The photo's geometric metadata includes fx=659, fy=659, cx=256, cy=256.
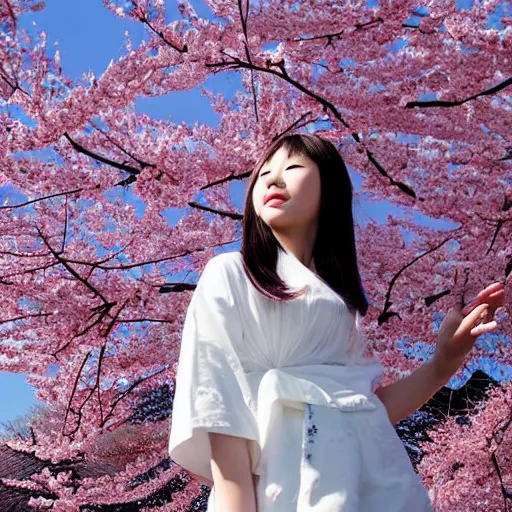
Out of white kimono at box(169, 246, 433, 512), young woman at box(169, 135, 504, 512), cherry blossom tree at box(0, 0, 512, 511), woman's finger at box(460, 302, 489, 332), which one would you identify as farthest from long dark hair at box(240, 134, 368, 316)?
cherry blossom tree at box(0, 0, 512, 511)

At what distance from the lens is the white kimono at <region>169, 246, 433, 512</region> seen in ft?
4.57

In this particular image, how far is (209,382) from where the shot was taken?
145 cm

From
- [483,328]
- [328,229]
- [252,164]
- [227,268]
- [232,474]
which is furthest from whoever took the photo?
[252,164]

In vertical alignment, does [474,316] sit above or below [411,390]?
above

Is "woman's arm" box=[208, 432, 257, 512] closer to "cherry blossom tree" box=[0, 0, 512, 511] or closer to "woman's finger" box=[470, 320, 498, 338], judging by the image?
"woman's finger" box=[470, 320, 498, 338]

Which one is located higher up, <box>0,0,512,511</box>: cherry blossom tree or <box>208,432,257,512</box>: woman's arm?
<box>0,0,512,511</box>: cherry blossom tree

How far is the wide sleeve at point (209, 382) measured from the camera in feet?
4.61

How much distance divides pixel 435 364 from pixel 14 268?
3.97 meters

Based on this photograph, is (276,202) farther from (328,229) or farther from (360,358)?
(360,358)

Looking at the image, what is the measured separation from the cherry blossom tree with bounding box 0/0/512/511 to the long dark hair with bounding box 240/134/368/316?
1.99m

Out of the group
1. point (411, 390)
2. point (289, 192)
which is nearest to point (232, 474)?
point (411, 390)

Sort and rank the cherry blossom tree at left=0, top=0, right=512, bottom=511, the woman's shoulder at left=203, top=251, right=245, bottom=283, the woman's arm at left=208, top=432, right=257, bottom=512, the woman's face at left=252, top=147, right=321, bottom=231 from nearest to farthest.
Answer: the woman's arm at left=208, top=432, right=257, bottom=512 → the woman's shoulder at left=203, top=251, right=245, bottom=283 → the woman's face at left=252, top=147, right=321, bottom=231 → the cherry blossom tree at left=0, top=0, right=512, bottom=511

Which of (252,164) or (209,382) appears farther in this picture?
(252,164)

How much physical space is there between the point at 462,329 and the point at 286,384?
64 cm
